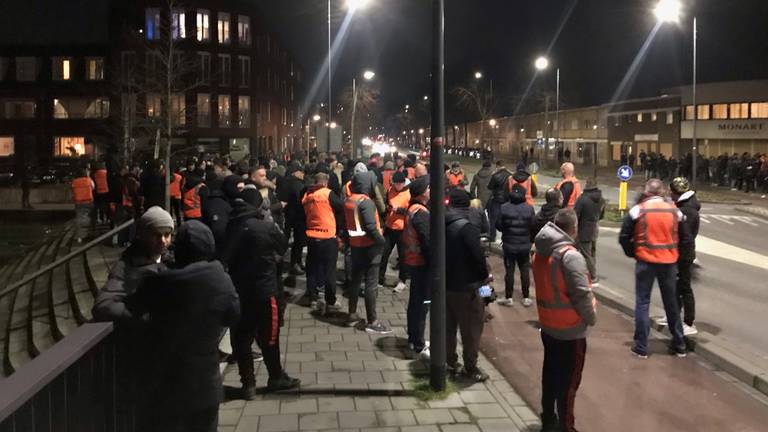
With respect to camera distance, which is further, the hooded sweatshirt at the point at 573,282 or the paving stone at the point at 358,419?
the paving stone at the point at 358,419

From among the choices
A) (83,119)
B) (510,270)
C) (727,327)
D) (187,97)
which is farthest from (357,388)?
(83,119)

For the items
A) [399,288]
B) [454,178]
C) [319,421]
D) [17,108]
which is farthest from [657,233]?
[17,108]

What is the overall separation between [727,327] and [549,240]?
4.94 m

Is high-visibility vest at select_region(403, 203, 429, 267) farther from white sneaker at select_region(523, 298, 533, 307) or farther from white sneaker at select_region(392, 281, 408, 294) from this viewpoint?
white sneaker at select_region(392, 281, 408, 294)

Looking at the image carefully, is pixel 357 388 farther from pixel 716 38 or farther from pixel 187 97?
pixel 716 38

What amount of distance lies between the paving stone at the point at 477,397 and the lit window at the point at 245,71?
Answer: 49.5 m

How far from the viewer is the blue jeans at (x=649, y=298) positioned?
7.49 meters

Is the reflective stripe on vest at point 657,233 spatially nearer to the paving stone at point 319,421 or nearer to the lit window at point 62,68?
the paving stone at point 319,421

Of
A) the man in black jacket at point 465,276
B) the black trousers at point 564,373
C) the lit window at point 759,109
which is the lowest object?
the black trousers at point 564,373

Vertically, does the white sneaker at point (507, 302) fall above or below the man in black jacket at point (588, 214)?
below

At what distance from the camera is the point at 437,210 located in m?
6.32

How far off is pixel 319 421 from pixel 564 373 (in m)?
1.98

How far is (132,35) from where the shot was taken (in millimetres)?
44094

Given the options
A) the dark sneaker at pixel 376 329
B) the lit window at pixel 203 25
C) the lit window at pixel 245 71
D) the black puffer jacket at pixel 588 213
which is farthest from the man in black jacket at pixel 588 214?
the lit window at pixel 245 71
